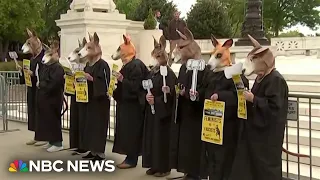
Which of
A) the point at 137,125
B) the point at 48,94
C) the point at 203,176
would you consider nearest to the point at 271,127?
the point at 203,176

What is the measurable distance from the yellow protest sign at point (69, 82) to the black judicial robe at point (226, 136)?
318 cm

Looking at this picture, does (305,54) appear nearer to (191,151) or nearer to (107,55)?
(107,55)

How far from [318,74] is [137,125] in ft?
13.2

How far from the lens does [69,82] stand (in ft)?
27.0

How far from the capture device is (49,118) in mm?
8734

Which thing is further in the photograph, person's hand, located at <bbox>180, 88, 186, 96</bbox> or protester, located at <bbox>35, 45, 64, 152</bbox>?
protester, located at <bbox>35, 45, 64, 152</bbox>

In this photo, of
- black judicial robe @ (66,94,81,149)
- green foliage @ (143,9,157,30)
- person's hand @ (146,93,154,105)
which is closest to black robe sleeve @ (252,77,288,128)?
person's hand @ (146,93,154,105)

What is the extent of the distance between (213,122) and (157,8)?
75.5 ft

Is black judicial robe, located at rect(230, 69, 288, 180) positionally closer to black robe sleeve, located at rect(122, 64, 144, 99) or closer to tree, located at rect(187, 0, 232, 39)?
black robe sleeve, located at rect(122, 64, 144, 99)

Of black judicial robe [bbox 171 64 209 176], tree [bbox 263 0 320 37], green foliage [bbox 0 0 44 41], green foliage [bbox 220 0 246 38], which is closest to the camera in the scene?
black judicial robe [bbox 171 64 209 176]

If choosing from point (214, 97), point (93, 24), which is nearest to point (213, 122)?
point (214, 97)

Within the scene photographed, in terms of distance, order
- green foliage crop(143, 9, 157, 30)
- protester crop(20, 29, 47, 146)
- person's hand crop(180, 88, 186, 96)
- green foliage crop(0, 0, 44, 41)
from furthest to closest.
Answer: green foliage crop(0, 0, 44, 41)
green foliage crop(143, 9, 157, 30)
protester crop(20, 29, 47, 146)
person's hand crop(180, 88, 186, 96)

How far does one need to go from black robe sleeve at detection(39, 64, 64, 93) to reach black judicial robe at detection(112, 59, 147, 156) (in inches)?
61.8

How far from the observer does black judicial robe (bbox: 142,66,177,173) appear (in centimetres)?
671
